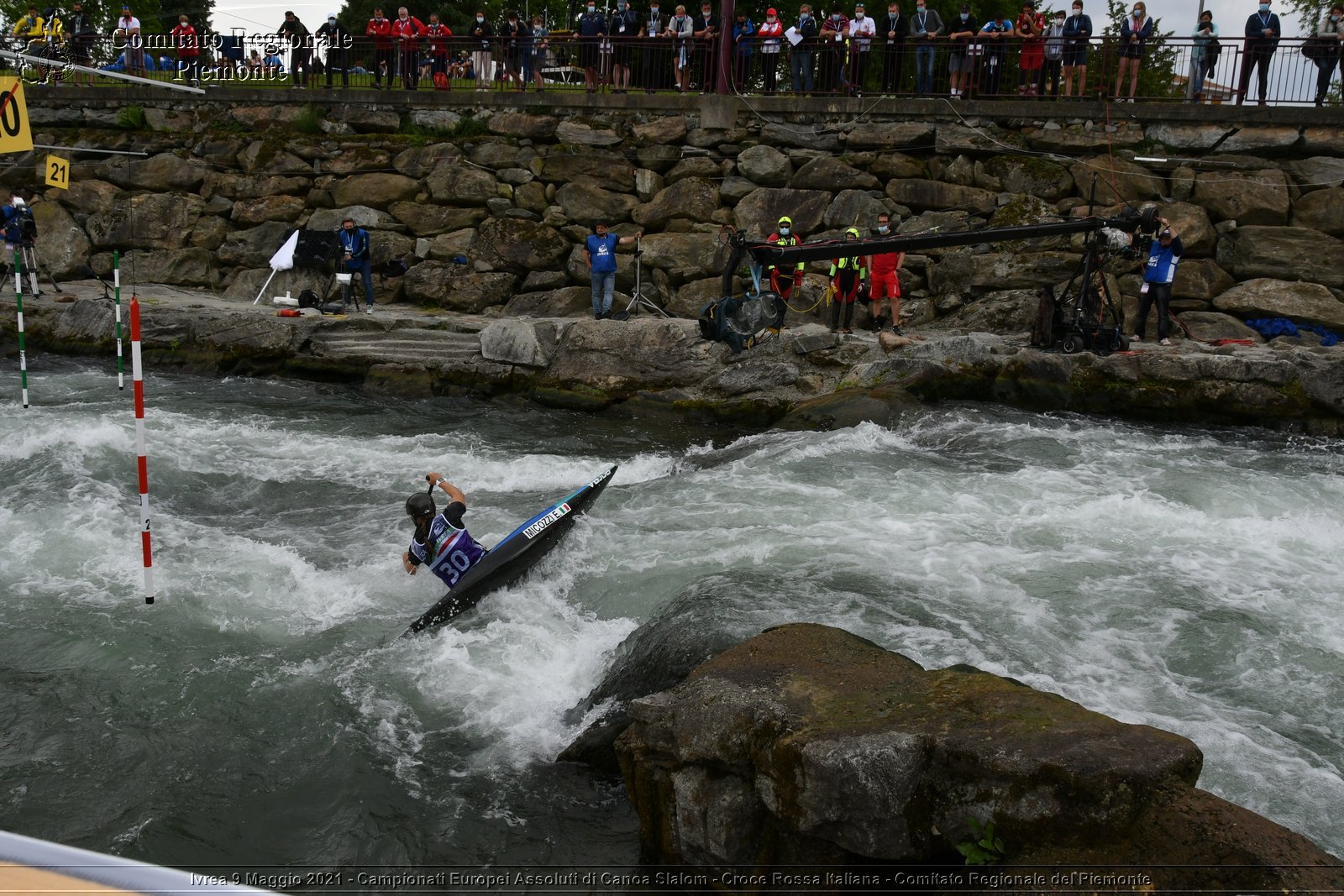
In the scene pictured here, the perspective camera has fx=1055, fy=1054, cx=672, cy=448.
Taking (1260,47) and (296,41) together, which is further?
(296,41)

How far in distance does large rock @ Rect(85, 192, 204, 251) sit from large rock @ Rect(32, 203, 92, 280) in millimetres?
211

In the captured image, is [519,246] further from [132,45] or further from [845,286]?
[132,45]

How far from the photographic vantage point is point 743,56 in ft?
53.3

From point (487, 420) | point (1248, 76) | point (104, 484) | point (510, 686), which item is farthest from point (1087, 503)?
point (1248, 76)

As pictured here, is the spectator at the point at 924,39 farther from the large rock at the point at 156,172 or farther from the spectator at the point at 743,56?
the large rock at the point at 156,172

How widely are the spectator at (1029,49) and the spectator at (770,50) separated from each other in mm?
3483

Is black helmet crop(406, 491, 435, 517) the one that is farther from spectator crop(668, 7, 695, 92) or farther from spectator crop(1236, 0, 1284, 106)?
spectator crop(1236, 0, 1284, 106)

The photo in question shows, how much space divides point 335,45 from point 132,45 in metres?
4.22

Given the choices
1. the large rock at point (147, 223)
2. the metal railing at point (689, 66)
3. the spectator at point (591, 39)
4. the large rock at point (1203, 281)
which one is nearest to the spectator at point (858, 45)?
the metal railing at point (689, 66)

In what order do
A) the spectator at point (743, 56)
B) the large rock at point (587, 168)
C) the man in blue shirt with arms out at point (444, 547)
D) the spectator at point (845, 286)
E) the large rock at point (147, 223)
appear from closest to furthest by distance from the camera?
the man in blue shirt with arms out at point (444, 547)
the spectator at point (845, 286)
the large rock at point (587, 168)
the spectator at point (743, 56)
the large rock at point (147, 223)

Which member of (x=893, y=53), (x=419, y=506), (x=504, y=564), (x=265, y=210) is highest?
(x=893, y=53)

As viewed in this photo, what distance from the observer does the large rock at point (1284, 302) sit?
13086 millimetres

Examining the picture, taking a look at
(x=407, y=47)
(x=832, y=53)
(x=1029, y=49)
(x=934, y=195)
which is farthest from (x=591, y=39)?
(x=1029, y=49)

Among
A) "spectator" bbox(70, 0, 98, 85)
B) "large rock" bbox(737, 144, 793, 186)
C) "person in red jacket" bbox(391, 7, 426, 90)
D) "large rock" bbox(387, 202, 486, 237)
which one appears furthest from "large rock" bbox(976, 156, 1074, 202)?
"spectator" bbox(70, 0, 98, 85)
